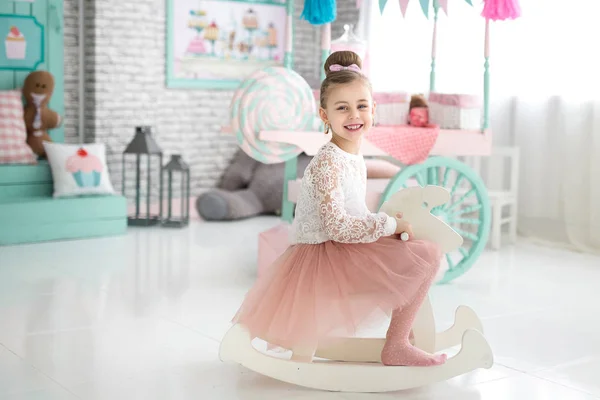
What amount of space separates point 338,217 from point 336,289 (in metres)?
0.22

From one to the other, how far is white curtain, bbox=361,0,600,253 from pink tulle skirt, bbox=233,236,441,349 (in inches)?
118

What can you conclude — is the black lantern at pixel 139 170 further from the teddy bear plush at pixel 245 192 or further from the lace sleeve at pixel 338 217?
the lace sleeve at pixel 338 217

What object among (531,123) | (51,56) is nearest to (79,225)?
(51,56)

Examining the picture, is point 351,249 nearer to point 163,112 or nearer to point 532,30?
point 532,30

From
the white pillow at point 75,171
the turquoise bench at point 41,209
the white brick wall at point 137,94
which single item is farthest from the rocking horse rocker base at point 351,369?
the white brick wall at point 137,94

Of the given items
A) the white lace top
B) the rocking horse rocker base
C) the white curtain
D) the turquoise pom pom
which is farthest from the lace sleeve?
the white curtain

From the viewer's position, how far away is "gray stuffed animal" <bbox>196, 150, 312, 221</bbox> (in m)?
6.13

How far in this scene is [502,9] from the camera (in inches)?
160

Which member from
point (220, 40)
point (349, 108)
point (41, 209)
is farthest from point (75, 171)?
point (349, 108)

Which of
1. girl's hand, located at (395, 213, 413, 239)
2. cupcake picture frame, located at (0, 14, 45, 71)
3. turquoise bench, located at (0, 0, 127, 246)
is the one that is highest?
cupcake picture frame, located at (0, 14, 45, 71)

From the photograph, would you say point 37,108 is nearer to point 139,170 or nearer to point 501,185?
point 139,170

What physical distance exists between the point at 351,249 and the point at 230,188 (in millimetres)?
4263

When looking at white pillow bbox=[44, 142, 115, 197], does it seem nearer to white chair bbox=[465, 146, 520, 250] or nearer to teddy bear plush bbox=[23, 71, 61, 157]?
teddy bear plush bbox=[23, 71, 61, 157]

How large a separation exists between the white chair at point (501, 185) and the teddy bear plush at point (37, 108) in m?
2.94
